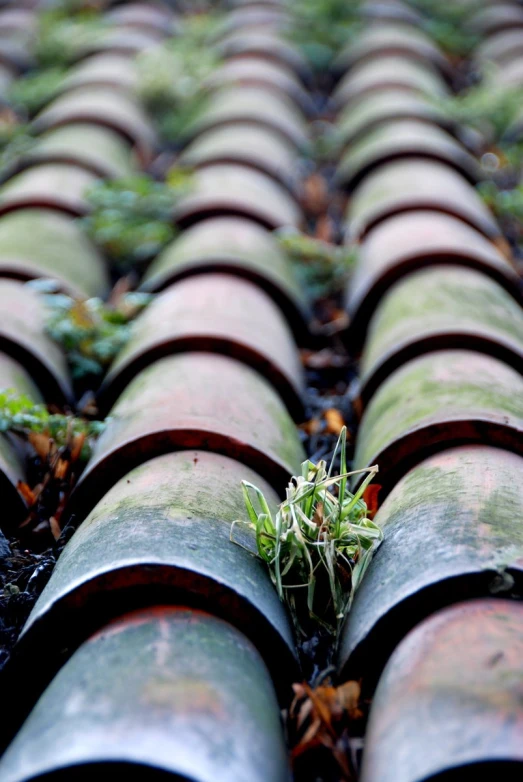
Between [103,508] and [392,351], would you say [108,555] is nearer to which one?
[103,508]

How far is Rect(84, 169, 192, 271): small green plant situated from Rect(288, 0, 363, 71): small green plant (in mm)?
2056

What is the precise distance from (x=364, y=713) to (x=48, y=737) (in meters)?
0.49

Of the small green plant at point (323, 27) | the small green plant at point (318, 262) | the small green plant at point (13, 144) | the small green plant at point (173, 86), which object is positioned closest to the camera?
the small green plant at point (318, 262)

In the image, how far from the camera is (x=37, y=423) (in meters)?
1.79

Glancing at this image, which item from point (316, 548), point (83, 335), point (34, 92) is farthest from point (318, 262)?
point (34, 92)

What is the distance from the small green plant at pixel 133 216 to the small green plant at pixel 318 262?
45cm

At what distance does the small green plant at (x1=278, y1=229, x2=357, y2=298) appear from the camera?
8.75ft

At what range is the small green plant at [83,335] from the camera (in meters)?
2.19

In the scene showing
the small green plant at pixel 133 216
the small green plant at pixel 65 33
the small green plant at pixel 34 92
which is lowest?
the small green plant at pixel 133 216

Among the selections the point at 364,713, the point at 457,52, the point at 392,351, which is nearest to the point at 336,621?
the point at 364,713

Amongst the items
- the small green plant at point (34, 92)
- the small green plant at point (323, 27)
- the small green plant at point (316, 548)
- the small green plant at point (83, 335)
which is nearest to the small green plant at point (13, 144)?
the small green plant at point (34, 92)

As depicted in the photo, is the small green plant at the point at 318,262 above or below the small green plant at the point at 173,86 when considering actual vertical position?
below

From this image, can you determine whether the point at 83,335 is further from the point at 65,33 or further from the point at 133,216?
the point at 65,33

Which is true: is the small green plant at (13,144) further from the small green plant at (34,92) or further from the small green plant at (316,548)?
the small green plant at (316,548)
